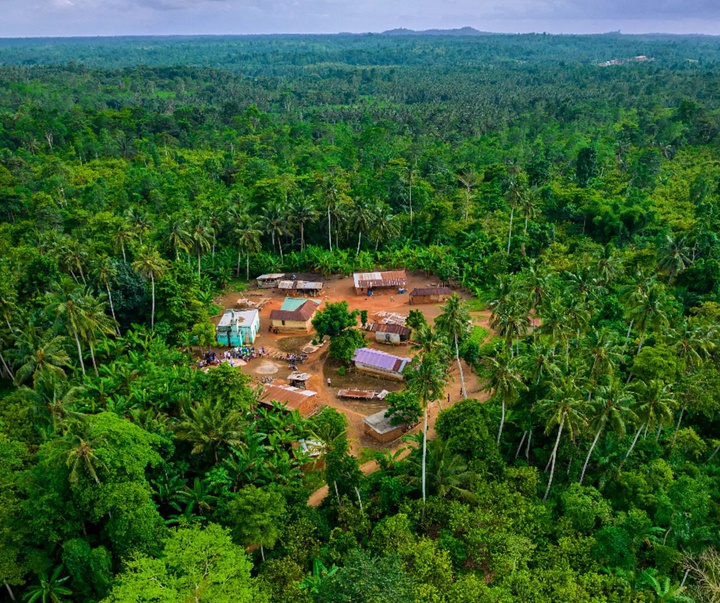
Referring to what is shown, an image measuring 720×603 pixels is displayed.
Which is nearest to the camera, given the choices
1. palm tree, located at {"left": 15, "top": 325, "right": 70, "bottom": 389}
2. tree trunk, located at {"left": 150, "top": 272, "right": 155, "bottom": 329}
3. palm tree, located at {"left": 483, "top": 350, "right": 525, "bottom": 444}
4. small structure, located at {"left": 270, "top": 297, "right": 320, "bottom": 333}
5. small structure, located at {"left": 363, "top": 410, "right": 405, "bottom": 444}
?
palm tree, located at {"left": 483, "top": 350, "right": 525, "bottom": 444}

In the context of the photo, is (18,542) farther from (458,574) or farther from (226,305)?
(226,305)

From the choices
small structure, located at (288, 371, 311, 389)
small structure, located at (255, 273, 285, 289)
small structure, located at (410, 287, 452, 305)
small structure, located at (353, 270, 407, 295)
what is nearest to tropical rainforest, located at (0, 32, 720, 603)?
small structure, located at (410, 287, 452, 305)

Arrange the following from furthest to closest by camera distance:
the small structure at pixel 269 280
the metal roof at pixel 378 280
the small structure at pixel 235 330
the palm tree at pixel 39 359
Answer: the small structure at pixel 269 280 < the metal roof at pixel 378 280 < the small structure at pixel 235 330 < the palm tree at pixel 39 359

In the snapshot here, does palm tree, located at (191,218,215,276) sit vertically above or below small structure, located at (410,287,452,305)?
above

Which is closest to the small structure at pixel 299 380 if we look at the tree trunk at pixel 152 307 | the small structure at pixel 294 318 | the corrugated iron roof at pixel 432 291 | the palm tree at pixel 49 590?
the small structure at pixel 294 318

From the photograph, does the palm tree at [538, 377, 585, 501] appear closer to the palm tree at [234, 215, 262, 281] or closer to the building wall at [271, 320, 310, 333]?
the building wall at [271, 320, 310, 333]

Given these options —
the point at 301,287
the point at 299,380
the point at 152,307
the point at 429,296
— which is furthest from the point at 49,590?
the point at 429,296

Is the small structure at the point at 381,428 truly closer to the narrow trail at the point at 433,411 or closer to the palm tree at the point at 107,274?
the narrow trail at the point at 433,411
